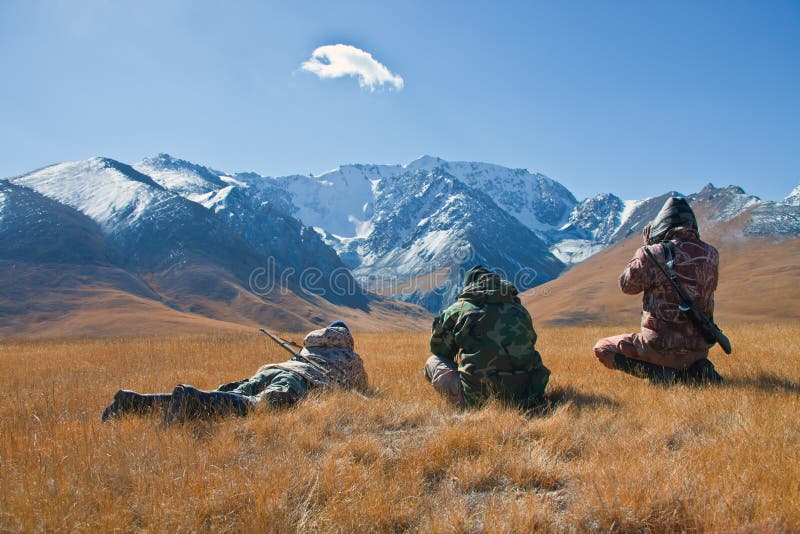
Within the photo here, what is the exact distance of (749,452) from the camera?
361 cm

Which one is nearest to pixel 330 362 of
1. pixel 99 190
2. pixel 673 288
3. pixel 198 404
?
pixel 198 404

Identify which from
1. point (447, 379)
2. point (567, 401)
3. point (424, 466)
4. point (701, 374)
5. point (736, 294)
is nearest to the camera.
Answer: point (424, 466)

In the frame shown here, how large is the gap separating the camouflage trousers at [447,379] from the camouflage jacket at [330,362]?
1.20m

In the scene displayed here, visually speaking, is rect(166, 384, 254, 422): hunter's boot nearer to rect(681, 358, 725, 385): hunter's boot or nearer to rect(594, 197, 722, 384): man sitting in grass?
rect(594, 197, 722, 384): man sitting in grass

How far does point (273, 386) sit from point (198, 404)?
1086mm

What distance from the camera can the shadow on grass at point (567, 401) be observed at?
5.47 meters

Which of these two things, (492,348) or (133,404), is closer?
(133,404)

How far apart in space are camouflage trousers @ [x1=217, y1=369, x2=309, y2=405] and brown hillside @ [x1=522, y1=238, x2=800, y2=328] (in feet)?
277

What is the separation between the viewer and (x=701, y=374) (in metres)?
6.31

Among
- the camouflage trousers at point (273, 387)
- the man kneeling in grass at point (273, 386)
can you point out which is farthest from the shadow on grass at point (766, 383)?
the camouflage trousers at point (273, 387)

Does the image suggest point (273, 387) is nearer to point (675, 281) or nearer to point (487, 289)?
point (487, 289)

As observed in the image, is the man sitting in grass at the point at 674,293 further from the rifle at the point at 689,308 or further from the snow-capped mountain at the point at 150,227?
the snow-capped mountain at the point at 150,227

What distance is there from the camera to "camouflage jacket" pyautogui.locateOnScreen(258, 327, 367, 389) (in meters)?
6.53

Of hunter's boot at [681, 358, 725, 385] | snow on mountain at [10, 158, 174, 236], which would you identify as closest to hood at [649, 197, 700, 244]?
hunter's boot at [681, 358, 725, 385]
